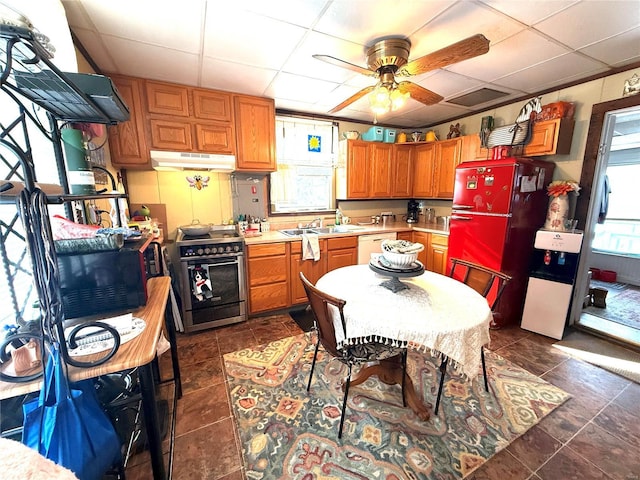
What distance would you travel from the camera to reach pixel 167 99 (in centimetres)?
247

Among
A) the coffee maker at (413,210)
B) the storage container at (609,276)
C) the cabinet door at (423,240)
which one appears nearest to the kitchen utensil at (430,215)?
the coffee maker at (413,210)

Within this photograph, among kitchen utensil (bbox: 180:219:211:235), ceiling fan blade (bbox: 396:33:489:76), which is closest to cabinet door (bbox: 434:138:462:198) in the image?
ceiling fan blade (bbox: 396:33:489:76)

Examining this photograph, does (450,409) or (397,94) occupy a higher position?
(397,94)

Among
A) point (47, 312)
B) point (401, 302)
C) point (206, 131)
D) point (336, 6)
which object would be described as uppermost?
point (336, 6)

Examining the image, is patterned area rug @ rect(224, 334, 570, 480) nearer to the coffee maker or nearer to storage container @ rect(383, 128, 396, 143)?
the coffee maker

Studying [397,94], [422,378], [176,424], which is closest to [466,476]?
[422,378]

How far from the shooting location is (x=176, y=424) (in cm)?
160

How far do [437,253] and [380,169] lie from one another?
4.72ft

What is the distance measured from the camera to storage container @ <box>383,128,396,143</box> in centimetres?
376

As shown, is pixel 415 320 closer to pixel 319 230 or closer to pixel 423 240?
pixel 319 230

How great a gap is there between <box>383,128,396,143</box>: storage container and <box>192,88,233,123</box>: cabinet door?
7.11 ft

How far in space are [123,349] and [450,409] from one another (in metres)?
1.88

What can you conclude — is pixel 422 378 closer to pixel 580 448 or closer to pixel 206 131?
pixel 580 448

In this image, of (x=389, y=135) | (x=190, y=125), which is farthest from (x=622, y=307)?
(x=190, y=125)
